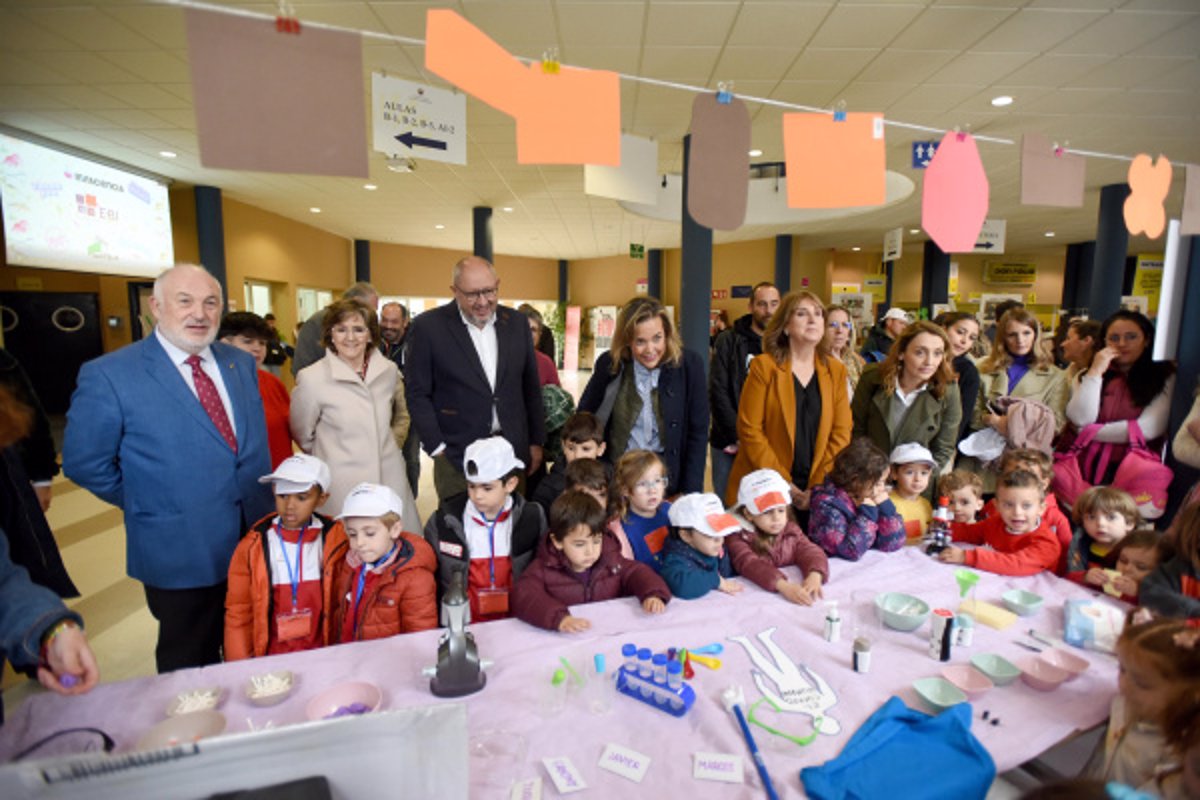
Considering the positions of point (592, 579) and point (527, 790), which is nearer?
point (527, 790)

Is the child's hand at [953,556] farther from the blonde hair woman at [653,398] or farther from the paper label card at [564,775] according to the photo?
the paper label card at [564,775]

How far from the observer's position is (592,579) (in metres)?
1.77

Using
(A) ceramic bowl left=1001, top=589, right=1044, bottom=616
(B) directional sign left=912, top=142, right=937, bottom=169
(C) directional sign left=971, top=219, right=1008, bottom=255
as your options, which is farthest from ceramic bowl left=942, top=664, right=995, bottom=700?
(C) directional sign left=971, top=219, right=1008, bottom=255

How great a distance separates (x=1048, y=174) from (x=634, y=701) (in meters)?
2.52

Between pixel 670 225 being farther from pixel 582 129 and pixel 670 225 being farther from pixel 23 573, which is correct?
pixel 23 573

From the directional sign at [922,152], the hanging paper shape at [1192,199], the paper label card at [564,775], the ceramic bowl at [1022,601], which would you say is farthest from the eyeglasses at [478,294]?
the directional sign at [922,152]

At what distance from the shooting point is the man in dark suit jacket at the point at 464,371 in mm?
2449

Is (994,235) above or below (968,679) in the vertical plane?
above

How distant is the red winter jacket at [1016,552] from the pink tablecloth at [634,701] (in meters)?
0.24

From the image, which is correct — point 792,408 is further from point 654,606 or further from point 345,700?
Answer: point 345,700

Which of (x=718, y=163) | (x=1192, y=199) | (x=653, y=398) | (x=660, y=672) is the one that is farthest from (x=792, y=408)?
(x=1192, y=199)

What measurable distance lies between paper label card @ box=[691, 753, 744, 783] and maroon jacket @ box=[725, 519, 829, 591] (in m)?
0.72

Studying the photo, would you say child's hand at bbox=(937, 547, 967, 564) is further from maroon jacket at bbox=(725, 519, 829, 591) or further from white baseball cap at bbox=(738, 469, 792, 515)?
white baseball cap at bbox=(738, 469, 792, 515)

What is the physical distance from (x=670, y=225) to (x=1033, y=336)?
7.83m
